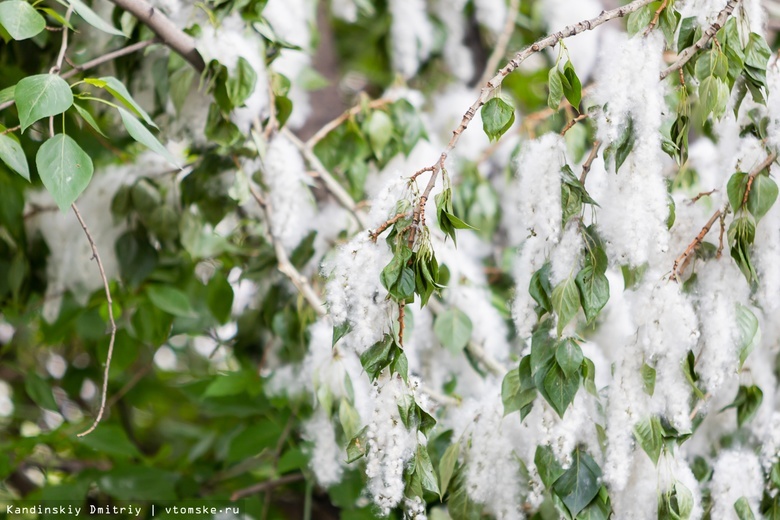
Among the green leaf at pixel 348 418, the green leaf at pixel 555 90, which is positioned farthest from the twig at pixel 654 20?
the green leaf at pixel 348 418

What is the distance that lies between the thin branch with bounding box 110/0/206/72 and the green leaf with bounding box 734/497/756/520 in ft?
2.70

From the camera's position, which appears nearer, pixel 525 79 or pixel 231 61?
pixel 231 61

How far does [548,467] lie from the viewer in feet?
2.66

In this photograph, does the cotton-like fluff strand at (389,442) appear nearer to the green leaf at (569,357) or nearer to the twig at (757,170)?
the green leaf at (569,357)

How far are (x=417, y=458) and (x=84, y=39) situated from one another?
89cm

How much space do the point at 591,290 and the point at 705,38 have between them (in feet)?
0.92

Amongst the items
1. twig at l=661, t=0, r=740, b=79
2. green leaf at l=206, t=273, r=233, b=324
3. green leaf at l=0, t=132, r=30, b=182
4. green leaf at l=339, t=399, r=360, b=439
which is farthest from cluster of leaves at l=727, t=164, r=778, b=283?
green leaf at l=206, t=273, r=233, b=324

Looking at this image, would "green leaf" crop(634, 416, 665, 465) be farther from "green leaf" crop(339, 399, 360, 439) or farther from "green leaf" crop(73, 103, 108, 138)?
"green leaf" crop(73, 103, 108, 138)

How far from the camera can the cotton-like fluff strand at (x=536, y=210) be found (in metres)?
0.80

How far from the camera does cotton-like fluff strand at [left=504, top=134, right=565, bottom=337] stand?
2.61ft

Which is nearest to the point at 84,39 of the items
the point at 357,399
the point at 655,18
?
the point at 357,399

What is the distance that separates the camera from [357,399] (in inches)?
42.0

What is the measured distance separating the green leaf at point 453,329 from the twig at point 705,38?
49 centimetres

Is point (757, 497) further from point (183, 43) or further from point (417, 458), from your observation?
point (183, 43)
